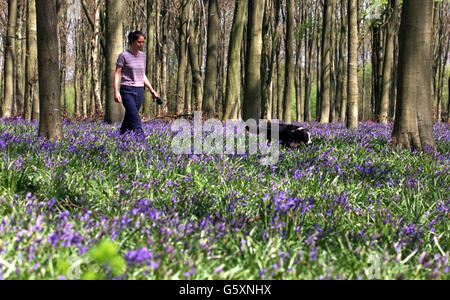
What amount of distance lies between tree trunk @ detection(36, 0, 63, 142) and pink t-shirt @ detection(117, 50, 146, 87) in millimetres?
1571

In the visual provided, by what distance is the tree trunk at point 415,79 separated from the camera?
297 inches

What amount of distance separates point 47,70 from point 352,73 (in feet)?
30.2

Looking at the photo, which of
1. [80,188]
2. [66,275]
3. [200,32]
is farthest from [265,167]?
[200,32]

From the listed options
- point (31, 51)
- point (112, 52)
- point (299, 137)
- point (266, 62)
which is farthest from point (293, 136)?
point (266, 62)

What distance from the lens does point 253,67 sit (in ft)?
36.2

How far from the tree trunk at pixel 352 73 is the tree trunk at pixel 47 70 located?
900 centimetres

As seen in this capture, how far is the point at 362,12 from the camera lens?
65.4 ft

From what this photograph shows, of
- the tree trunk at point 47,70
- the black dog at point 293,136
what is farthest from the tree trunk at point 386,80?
the tree trunk at point 47,70

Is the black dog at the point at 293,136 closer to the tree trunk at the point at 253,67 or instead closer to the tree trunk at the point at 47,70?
the tree trunk at the point at 253,67

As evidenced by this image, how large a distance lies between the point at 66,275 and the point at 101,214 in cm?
118

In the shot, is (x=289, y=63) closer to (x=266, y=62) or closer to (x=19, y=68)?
(x=266, y=62)

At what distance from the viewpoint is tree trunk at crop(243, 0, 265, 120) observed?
11.0m

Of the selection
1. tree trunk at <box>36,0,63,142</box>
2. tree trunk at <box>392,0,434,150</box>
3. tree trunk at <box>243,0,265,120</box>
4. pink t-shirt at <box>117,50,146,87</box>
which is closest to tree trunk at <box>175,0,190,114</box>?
tree trunk at <box>243,0,265,120</box>
